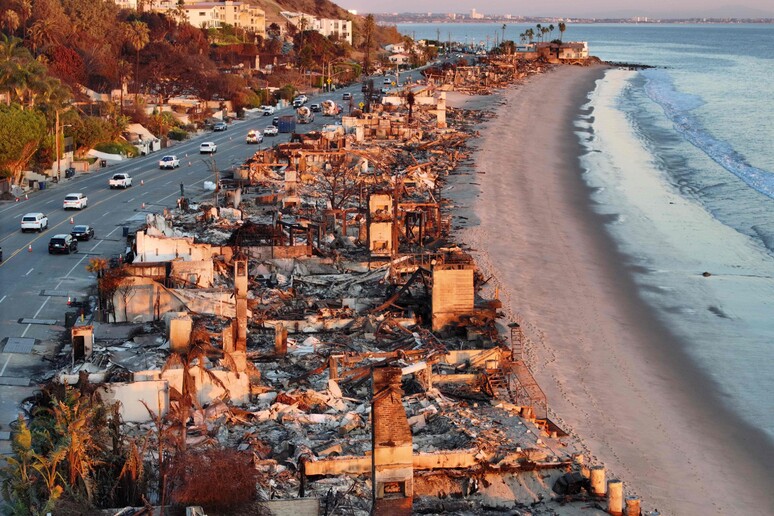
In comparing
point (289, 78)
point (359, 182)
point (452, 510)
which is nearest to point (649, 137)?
point (359, 182)

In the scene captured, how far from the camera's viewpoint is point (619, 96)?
116000 mm

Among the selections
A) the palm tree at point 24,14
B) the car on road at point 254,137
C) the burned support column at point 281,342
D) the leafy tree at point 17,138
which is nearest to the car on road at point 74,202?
the leafy tree at point 17,138

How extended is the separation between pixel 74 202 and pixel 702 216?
26.9 m

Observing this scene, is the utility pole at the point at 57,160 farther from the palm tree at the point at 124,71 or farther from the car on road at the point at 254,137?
the palm tree at the point at 124,71

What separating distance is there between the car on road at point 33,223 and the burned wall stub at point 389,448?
1152 inches

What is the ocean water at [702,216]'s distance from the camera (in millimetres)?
31734

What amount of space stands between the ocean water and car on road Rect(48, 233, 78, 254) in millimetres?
19374

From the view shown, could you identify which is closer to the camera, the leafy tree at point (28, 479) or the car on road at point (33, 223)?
the leafy tree at point (28, 479)

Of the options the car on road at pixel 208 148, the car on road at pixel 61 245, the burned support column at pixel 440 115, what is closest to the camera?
the car on road at pixel 61 245

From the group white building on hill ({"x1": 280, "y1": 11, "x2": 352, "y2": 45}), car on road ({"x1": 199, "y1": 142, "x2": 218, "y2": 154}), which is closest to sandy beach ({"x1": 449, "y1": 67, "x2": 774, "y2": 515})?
car on road ({"x1": 199, "y1": 142, "x2": 218, "y2": 154})

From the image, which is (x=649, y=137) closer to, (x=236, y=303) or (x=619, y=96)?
(x=619, y=96)

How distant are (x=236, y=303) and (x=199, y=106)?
65.9m

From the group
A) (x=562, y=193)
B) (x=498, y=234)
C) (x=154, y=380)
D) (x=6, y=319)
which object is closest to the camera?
(x=154, y=380)

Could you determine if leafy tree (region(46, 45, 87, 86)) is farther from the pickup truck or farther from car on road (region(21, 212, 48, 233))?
car on road (region(21, 212, 48, 233))
